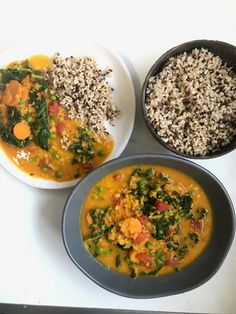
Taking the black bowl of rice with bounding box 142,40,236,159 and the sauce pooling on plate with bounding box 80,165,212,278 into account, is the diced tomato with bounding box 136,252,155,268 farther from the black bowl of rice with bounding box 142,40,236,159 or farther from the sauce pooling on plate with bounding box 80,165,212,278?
→ the black bowl of rice with bounding box 142,40,236,159

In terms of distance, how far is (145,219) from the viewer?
181 centimetres

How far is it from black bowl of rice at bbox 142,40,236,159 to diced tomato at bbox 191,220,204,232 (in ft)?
0.92

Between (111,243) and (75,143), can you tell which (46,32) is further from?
(111,243)

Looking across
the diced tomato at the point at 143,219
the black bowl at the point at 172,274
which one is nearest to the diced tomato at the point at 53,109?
the black bowl at the point at 172,274

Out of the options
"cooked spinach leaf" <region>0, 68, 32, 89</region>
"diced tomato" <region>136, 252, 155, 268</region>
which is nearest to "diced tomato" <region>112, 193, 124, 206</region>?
"diced tomato" <region>136, 252, 155, 268</region>

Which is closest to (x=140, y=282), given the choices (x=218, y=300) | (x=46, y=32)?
(x=218, y=300)

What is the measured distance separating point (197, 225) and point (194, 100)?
0.51 meters

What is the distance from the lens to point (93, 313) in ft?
6.33

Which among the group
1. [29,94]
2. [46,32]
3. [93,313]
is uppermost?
[46,32]

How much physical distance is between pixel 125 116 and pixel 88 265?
62 centimetres

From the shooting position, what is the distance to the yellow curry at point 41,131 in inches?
72.6

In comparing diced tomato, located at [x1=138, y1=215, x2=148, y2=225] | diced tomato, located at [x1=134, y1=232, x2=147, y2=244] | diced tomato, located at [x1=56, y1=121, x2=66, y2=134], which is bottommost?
diced tomato, located at [x1=134, y1=232, x2=147, y2=244]

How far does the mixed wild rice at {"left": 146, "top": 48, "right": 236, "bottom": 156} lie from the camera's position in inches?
68.7

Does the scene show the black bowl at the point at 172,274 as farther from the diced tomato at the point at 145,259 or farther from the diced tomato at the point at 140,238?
the diced tomato at the point at 140,238
